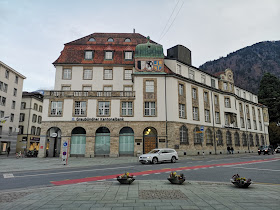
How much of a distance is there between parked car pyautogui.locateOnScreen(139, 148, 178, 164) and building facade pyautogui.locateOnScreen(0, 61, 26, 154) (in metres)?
32.9

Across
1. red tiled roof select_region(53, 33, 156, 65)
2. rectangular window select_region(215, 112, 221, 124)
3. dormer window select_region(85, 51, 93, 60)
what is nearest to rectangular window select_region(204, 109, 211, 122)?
rectangular window select_region(215, 112, 221, 124)

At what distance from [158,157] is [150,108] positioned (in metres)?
11.3

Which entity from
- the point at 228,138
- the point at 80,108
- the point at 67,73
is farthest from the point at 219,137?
the point at 67,73

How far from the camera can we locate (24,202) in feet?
22.1

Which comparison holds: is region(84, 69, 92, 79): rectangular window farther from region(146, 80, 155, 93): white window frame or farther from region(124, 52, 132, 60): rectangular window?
region(146, 80, 155, 93): white window frame

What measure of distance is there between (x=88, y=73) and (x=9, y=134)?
82.7 ft

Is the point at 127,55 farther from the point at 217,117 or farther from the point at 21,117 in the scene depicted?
the point at 21,117

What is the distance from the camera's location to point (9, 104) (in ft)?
150

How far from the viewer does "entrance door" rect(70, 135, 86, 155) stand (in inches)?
1171

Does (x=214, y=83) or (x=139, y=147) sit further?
(x=214, y=83)

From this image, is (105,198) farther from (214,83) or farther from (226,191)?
(214,83)

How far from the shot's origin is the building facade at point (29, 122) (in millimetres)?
50925

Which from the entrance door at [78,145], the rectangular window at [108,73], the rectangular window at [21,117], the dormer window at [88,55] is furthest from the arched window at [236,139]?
the rectangular window at [21,117]

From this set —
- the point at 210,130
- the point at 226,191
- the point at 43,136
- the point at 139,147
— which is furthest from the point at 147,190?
the point at 210,130
